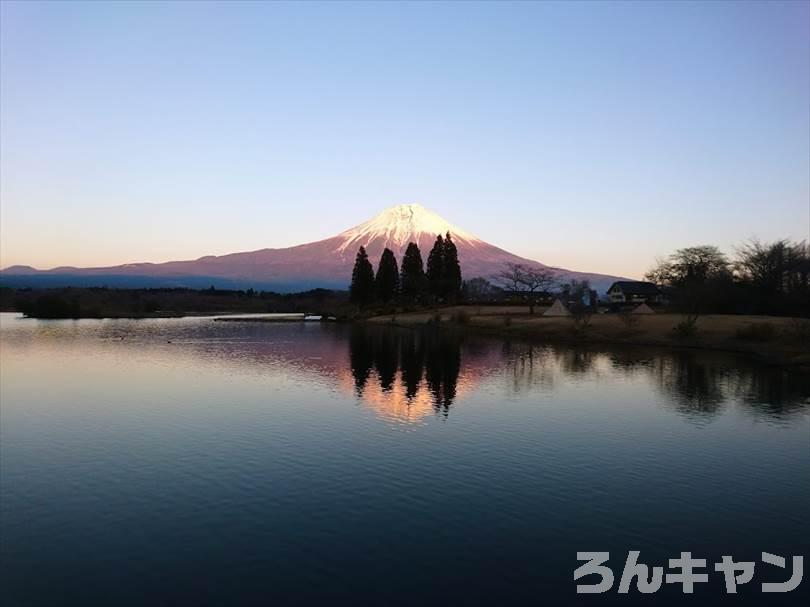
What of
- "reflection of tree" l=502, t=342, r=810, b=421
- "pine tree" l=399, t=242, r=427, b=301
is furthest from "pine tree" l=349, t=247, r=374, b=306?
"reflection of tree" l=502, t=342, r=810, b=421

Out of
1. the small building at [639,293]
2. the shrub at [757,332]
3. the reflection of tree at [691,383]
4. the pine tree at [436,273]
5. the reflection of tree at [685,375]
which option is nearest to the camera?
the reflection of tree at [691,383]

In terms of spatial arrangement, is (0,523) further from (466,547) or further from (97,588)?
(466,547)

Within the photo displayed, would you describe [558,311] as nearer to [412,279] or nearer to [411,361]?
[412,279]

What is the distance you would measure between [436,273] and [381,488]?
9490cm

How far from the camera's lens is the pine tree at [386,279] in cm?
10938

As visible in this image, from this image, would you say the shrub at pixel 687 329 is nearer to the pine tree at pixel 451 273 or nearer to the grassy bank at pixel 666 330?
the grassy bank at pixel 666 330

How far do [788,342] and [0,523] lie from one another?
53.1 meters

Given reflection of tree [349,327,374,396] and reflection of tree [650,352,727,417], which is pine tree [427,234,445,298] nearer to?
reflection of tree [349,327,374,396]

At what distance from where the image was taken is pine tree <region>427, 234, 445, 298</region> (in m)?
109

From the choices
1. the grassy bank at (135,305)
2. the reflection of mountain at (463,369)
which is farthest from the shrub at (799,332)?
the grassy bank at (135,305)

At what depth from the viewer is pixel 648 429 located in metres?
23.4

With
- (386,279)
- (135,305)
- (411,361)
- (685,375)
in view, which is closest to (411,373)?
(411,361)

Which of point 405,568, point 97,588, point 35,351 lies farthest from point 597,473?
point 35,351

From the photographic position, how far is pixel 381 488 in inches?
614
